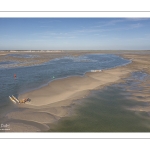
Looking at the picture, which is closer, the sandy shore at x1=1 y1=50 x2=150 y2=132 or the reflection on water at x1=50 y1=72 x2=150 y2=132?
the reflection on water at x1=50 y1=72 x2=150 y2=132

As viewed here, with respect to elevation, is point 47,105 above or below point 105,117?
above

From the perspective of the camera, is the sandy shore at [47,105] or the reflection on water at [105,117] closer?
the reflection on water at [105,117]

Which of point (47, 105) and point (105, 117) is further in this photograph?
point (47, 105)

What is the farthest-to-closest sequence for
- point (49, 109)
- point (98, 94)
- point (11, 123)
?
1. point (98, 94)
2. point (49, 109)
3. point (11, 123)
